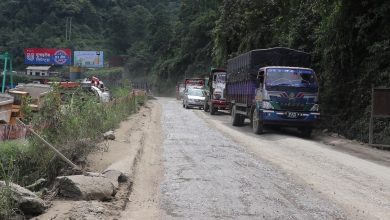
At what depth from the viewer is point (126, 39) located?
10975cm

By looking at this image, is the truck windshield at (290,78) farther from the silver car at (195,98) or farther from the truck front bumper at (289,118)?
the silver car at (195,98)

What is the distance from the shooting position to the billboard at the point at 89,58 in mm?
70062

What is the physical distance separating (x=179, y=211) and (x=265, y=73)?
13.2 meters

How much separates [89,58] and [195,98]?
112 feet

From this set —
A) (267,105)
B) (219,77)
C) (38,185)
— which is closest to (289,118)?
(267,105)

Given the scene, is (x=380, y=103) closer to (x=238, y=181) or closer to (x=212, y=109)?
(x=238, y=181)

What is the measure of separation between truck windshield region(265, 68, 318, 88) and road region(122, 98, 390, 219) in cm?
437

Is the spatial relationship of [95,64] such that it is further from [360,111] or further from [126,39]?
[360,111]


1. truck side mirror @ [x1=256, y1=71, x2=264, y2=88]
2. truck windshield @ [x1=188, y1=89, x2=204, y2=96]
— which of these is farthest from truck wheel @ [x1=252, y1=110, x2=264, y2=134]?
truck windshield @ [x1=188, y1=89, x2=204, y2=96]

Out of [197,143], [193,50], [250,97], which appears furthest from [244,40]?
[193,50]

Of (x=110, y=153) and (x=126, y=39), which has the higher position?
(x=126, y=39)

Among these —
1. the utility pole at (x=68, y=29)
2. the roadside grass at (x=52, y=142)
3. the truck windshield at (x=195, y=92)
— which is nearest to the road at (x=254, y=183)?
the roadside grass at (x=52, y=142)

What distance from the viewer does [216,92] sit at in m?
35.1

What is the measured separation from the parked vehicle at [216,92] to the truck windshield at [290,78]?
1339cm
